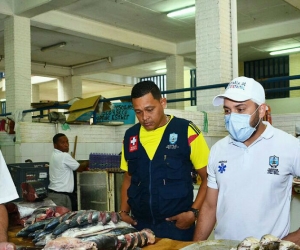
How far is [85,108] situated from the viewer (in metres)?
7.58

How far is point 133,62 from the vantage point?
14.2 meters

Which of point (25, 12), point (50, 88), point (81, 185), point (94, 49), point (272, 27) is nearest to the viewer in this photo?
point (81, 185)

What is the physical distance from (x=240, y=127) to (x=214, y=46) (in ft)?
14.7

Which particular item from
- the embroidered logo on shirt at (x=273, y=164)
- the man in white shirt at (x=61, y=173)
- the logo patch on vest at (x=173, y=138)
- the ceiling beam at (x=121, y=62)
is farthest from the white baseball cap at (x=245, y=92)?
the ceiling beam at (x=121, y=62)

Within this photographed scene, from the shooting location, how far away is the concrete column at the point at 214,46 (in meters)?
6.42

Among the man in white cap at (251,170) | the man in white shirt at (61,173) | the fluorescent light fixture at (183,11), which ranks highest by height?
the fluorescent light fixture at (183,11)

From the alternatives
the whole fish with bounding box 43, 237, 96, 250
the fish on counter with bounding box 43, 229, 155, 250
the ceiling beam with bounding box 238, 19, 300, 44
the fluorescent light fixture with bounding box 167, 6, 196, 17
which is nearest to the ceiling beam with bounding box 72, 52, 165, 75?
the ceiling beam with bounding box 238, 19, 300, 44

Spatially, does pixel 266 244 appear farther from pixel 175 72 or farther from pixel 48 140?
pixel 175 72

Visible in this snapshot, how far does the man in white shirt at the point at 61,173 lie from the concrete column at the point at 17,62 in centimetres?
238

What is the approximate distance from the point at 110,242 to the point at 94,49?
1190 cm

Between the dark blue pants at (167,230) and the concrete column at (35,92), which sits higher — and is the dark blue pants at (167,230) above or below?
below

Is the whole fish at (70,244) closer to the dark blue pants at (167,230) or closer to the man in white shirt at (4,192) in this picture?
the man in white shirt at (4,192)

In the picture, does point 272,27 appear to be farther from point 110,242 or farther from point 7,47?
point 110,242

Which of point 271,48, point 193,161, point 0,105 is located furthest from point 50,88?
point 193,161
